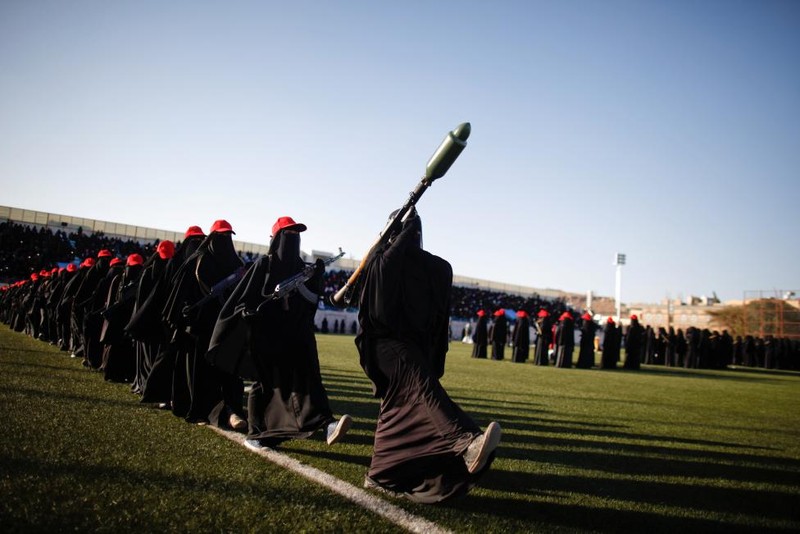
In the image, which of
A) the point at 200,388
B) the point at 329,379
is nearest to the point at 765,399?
the point at 329,379


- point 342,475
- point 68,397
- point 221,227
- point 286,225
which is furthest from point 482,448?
point 68,397

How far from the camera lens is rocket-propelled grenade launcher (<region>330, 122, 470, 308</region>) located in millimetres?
3240

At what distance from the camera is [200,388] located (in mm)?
5719

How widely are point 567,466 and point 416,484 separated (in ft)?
6.51

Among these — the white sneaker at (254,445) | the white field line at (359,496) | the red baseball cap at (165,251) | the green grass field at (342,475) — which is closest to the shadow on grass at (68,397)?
the green grass field at (342,475)

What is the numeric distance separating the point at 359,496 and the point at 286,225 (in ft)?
9.03

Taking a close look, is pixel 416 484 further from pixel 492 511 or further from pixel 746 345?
pixel 746 345

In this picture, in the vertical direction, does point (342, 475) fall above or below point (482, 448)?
below

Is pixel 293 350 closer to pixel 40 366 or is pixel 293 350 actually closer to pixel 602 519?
pixel 602 519

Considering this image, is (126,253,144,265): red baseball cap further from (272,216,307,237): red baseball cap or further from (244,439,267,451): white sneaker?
(244,439,267,451): white sneaker

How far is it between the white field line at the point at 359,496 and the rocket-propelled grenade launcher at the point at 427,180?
52.3 inches

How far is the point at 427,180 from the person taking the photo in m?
3.57

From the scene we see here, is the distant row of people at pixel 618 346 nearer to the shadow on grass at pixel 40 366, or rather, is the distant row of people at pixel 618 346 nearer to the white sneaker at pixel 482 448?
the shadow on grass at pixel 40 366

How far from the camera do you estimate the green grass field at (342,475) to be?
2.93 m
